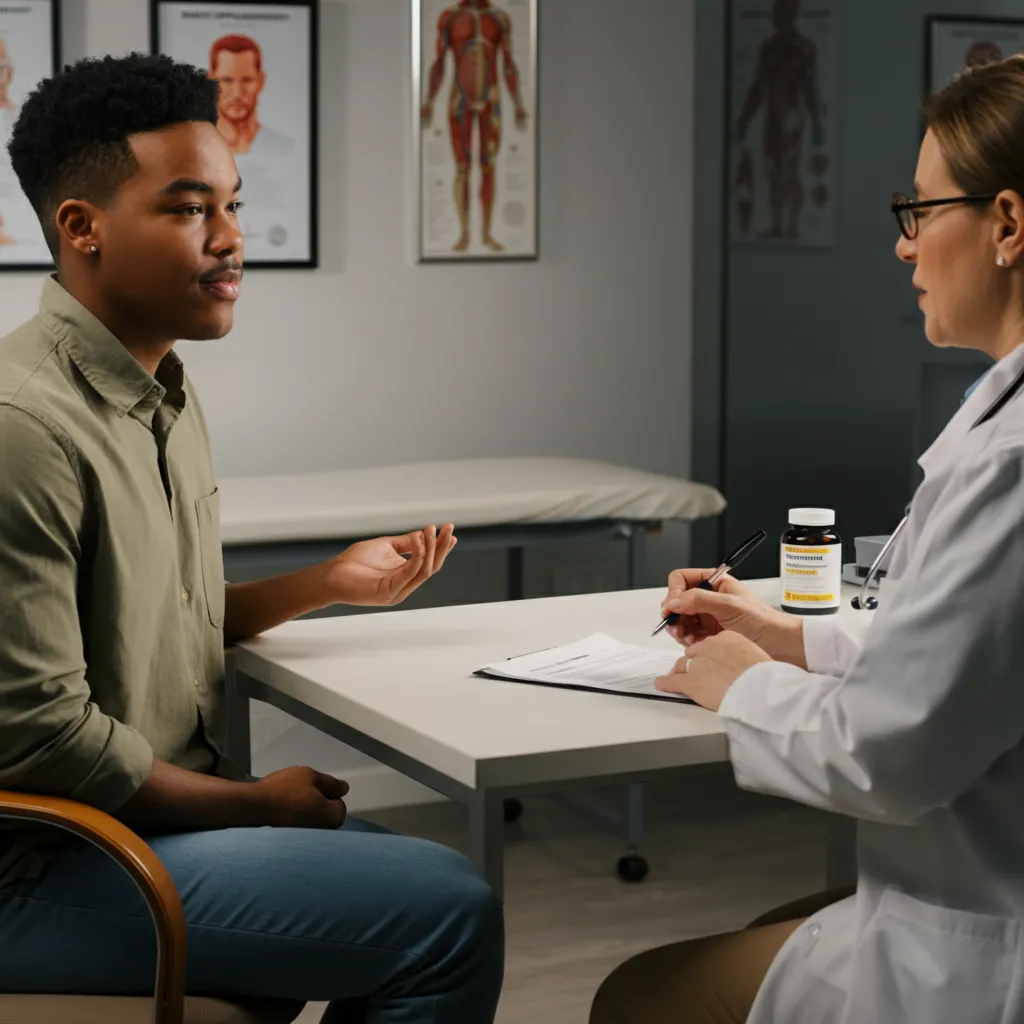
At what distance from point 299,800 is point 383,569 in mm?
468

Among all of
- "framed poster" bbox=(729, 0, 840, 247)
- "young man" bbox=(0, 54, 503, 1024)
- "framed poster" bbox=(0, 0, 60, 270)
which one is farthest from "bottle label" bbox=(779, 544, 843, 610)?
"framed poster" bbox=(729, 0, 840, 247)

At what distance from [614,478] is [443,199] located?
87 cm

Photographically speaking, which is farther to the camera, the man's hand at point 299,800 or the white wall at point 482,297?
the white wall at point 482,297

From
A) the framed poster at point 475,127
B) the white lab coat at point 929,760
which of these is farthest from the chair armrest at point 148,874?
the framed poster at point 475,127

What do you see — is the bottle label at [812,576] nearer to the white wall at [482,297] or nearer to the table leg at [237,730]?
the table leg at [237,730]

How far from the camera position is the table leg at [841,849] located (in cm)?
213

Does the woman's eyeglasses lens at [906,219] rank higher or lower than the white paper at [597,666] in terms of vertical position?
higher

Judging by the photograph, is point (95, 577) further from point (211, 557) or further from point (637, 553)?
point (637, 553)

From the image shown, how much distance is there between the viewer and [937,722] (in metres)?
1.28

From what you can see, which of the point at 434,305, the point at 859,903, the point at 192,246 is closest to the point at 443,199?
the point at 434,305

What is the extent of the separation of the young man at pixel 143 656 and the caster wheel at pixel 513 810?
1975 millimetres

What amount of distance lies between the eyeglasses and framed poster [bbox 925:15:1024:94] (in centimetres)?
291

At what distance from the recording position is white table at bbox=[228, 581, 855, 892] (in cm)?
153

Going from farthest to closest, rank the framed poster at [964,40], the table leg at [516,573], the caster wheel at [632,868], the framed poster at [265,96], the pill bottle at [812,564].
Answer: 1. the framed poster at [964,40]
2. the table leg at [516,573]
3. the framed poster at [265,96]
4. the caster wheel at [632,868]
5. the pill bottle at [812,564]
